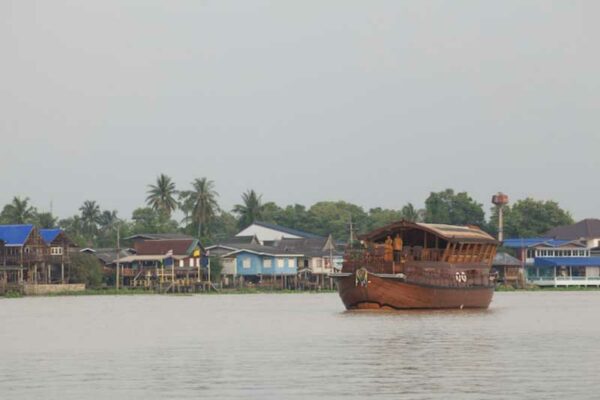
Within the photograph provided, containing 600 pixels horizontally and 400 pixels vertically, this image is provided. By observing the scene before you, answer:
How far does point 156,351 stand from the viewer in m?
38.8

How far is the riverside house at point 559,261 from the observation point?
142 metres

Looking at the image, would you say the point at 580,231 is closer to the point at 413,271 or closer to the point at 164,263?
the point at 164,263

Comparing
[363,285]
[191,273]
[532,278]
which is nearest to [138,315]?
[363,285]

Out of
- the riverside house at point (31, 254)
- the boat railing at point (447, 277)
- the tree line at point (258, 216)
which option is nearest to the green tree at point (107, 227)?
the tree line at point (258, 216)

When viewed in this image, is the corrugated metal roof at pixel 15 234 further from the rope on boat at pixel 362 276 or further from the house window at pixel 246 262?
the rope on boat at pixel 362 276

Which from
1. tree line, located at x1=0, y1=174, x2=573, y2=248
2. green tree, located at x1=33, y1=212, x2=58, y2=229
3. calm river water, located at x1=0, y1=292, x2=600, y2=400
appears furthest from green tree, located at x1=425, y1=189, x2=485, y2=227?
calm river water, located at x1=0, y1=292, x2=600, y2=400

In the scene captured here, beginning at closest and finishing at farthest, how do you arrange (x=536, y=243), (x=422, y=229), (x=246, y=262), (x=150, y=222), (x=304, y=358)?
(x=304, y=358) < (x=422, y=229) < (x=246, y=262) < (x=536, y=243) < (x=150, y=222)

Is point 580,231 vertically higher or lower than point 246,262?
higher

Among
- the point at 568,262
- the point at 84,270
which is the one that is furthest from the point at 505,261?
the point at 84,270

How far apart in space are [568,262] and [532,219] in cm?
2571

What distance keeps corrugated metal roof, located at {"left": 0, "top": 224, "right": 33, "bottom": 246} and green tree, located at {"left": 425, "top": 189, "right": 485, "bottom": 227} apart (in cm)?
6969

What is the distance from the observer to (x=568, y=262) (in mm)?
141875

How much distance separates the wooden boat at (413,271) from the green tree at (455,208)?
94.4m

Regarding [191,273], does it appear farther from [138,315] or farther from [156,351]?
[156,351]
